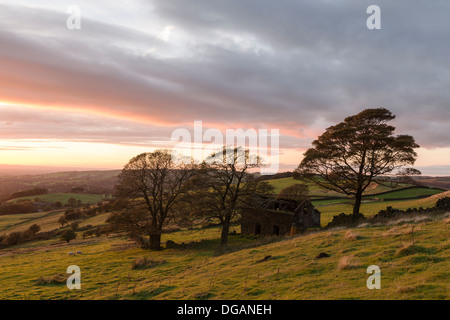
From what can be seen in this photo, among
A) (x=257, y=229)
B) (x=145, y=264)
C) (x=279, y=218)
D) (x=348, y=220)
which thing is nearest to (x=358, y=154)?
(x=348, y=220)

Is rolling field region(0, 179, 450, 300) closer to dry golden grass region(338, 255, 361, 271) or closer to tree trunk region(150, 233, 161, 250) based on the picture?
dry golden grass region(338, 255, 361, 271)

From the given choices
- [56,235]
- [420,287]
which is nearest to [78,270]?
[420,287]

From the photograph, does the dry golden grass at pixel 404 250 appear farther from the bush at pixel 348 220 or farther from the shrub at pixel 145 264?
the shrub at pixel 145 264

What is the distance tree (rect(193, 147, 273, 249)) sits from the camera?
1205 inches

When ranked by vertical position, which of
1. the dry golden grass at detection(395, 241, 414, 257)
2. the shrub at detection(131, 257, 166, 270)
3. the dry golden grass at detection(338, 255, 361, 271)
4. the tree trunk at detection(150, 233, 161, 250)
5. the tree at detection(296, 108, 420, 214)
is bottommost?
the tree trunk at detection(150, 233, 161, 250)

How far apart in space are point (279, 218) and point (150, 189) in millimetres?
19333

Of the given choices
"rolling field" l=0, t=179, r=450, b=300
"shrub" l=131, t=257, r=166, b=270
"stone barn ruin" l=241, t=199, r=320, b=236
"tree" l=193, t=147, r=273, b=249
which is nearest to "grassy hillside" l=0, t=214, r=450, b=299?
"rolling field" l=0, t=179, r=450, b=300

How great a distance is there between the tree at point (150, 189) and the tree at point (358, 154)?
53.5 feet

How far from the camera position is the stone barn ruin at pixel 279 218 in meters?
37.3

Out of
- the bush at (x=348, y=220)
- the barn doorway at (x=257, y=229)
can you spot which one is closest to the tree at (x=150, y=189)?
the barn doorway at (x=257, y=229)

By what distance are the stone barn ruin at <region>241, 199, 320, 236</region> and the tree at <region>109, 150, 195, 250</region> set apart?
1228cm

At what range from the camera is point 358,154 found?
29.7 m

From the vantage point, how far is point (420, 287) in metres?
9.40

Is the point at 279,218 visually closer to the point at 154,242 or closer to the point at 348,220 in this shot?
the point at 348,220
